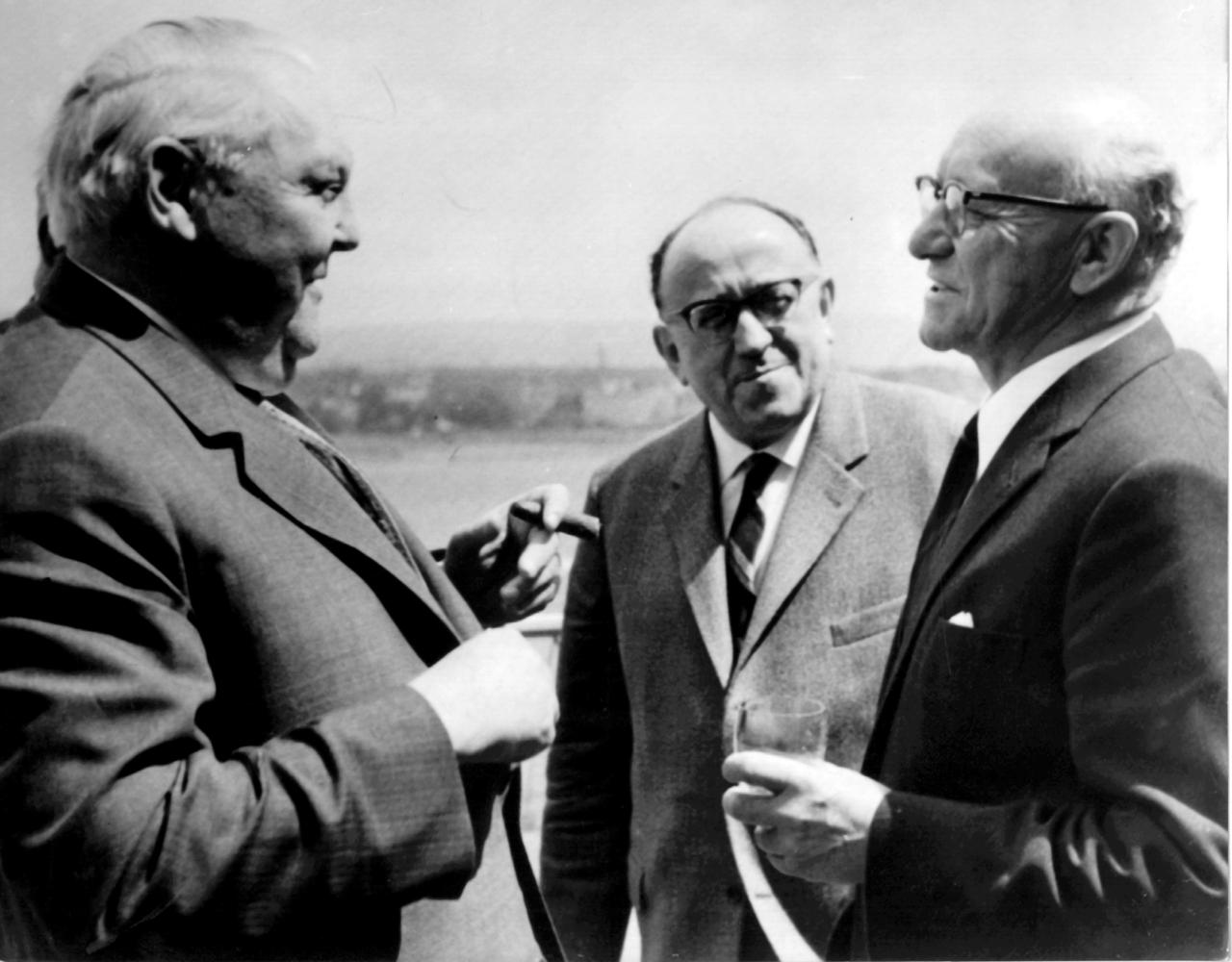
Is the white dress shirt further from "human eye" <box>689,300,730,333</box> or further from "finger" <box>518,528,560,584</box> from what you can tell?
"finger" <box>518,528,560,584</box>

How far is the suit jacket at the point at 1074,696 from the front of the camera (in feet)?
4.92

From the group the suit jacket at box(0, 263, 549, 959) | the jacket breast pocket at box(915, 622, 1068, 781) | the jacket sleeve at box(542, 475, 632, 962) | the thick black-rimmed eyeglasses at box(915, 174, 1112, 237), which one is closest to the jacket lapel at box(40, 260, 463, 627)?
the suit jacket at box(0, 263, 549, 959)

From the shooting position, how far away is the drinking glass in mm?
1639

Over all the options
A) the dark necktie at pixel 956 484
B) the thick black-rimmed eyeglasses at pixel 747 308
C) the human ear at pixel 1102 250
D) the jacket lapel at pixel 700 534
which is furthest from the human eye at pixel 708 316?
the human ear at pixel 1102 250

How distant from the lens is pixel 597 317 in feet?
5.99

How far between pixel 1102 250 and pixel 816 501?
537 millimetres

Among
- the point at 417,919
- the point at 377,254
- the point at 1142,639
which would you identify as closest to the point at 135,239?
the point at 377,254

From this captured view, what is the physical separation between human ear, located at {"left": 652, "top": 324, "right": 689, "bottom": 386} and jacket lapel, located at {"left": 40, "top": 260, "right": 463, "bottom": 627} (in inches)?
21.8

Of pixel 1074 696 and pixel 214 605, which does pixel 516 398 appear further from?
pixel 1074 696

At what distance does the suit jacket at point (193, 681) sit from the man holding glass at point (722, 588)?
15.4 inches

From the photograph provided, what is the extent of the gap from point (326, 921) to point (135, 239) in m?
0.82

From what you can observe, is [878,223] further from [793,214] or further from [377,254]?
[377,254]

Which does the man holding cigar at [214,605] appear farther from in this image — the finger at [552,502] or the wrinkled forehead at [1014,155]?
the wrinkled forehead at [1014,155]

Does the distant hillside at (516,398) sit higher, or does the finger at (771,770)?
the distant hillside at (516,398)
